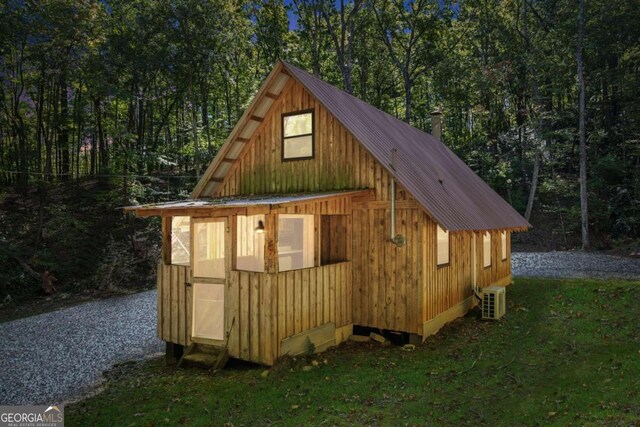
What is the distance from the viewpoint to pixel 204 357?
8156mm

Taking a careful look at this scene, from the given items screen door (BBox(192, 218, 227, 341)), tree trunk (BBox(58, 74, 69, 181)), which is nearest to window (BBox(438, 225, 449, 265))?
screen door (BBox(192, 218, 227, 341))

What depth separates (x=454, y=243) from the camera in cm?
1059

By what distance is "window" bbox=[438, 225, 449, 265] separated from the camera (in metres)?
9.79

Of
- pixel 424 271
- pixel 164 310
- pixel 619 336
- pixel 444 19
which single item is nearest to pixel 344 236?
pixel 424 271

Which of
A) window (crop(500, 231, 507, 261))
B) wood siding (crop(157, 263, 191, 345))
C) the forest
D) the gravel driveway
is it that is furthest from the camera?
the forest

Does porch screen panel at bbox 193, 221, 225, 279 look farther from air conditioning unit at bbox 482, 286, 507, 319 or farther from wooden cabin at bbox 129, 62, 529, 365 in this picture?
air conditioning unit at bbox 482, 286, 507, 319

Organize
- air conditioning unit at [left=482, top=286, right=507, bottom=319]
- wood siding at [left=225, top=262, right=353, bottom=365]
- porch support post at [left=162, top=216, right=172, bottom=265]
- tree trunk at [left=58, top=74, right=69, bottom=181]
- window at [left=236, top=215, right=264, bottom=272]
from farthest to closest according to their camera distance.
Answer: tree trunk at [left=58, top=74, right=69, bottom=181], air conditioning unit at [left=482, top=286, right=507, bottom=319], window at [left=236, top=215, right=264, bottom=272], porch support post at [left=162, top=216, right=172, bottom=265], wood siding at [left=225, top=262, right=353, bottom=365]

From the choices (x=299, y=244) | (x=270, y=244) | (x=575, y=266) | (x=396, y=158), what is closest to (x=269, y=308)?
(x=270, y=244)

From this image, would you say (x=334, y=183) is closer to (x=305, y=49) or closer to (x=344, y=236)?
(x=344, y=236)

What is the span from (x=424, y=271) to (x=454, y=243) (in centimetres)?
226

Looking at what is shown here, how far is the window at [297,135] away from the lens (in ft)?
34.2

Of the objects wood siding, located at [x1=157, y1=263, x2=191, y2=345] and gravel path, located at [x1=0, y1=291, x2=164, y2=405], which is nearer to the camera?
gravel path, located at [x1=0, y1=291, x2=164, y2=405]

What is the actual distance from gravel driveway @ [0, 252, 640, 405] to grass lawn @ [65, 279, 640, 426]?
2.95 feet

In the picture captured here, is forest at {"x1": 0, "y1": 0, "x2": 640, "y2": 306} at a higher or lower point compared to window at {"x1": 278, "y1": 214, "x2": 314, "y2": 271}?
higher
